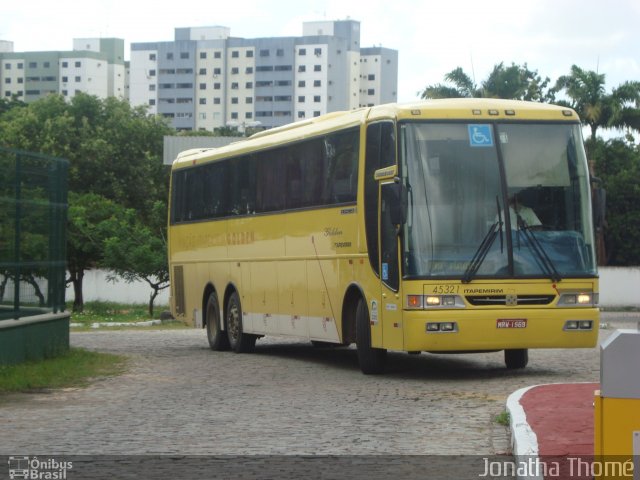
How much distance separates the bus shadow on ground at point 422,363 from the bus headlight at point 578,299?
37.5 inches

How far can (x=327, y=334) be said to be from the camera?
65.1 feet

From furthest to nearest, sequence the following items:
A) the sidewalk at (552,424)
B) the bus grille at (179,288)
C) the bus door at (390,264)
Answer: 1. the bus grille at (179,288)
2. the bus door at (390,264)
3. the sidewalk at (552,424)

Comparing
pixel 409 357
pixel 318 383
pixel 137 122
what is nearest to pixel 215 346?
pixel 409 357

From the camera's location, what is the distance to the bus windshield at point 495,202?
17.1 m

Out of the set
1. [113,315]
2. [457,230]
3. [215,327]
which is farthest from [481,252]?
[113,315]

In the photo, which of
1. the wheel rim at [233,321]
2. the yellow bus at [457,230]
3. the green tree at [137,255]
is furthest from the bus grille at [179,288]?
the green tree at [137,255]

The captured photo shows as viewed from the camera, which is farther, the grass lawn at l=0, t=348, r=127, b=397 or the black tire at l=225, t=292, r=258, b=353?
the black tire at l=225, t=292, r=258, b=353

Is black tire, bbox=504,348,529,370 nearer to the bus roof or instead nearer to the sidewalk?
the bus roof

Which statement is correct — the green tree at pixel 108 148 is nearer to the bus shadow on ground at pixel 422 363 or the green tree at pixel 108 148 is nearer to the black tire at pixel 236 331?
the black tire at pixel 236 331

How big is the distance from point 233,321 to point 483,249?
8218 mm

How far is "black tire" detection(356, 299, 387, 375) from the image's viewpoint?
18.2 metres

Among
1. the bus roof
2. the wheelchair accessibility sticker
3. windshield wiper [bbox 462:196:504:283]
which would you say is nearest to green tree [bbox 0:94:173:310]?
the bus roof

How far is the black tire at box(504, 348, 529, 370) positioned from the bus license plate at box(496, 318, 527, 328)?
70.4 inches

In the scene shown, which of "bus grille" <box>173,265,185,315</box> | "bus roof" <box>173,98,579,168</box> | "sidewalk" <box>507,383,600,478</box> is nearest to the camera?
"sidewalk" <box>507,383,600,478</box>
